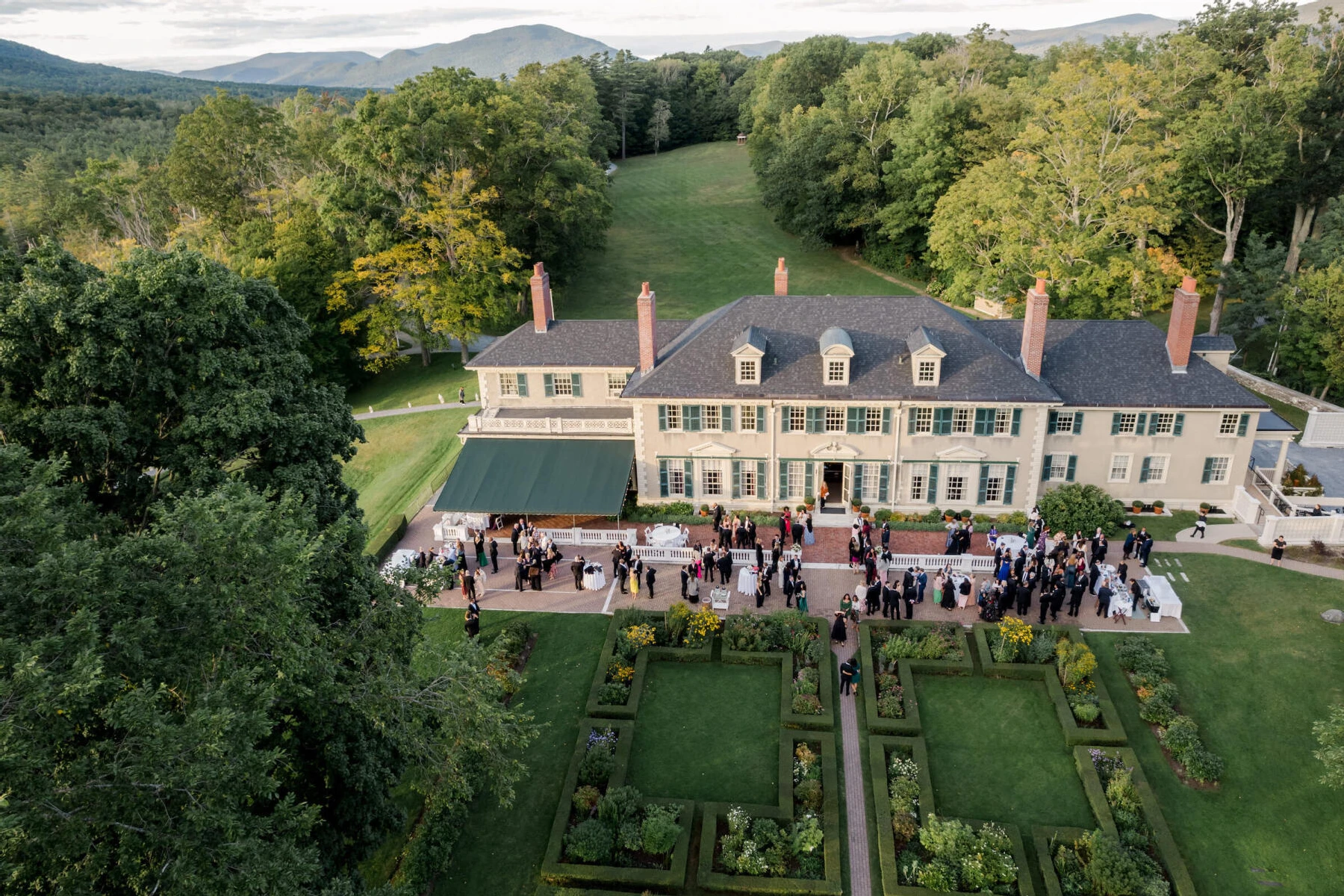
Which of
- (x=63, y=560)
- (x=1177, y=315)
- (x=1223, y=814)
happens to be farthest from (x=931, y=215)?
(x=63, y=560)

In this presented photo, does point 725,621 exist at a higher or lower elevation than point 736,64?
lower

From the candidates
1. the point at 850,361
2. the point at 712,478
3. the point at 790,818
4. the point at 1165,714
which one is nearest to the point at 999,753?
the point at 1165,714

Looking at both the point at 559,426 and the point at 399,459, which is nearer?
the point at 559,426

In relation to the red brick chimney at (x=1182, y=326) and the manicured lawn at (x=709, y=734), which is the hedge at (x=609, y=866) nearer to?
the manicured lawn at (x=709, y=734)

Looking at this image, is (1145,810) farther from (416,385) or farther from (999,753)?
(416,385)

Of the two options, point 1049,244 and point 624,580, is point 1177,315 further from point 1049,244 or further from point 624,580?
point 624,580

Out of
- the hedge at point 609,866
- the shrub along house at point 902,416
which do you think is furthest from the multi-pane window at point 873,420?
the hedge at point 609,866

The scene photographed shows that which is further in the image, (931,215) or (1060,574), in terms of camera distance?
(931,215)

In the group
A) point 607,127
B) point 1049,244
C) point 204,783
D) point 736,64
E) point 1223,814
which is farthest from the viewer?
point 736,64
